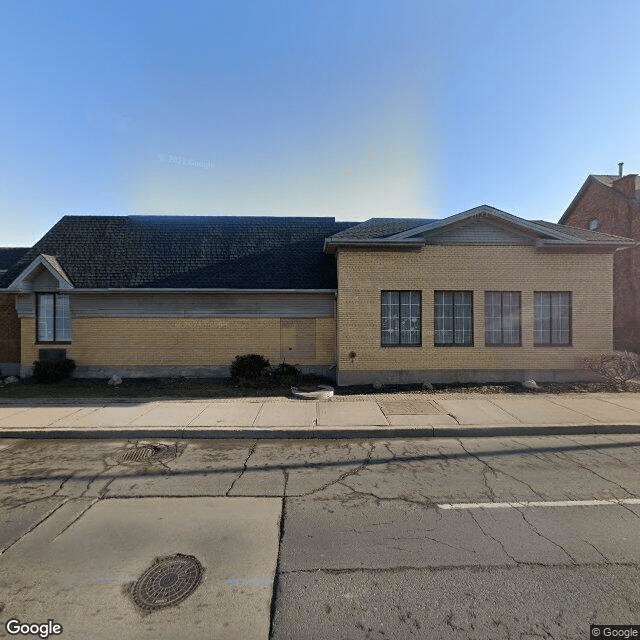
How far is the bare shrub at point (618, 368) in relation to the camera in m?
10.5

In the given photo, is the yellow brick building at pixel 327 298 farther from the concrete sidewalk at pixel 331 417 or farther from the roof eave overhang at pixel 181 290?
the concrete sidewalk at pixel 331 417

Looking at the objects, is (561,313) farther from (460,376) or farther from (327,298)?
(327,298)

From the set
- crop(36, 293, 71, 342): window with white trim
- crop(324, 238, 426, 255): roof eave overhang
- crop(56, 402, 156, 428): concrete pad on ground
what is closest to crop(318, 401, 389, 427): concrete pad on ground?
crop(56, 402, 156, 428): concrete pad on ground

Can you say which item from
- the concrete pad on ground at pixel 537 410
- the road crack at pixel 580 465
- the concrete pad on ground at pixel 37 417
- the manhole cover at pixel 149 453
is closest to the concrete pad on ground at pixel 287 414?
the manhole cover at pixel 149 453

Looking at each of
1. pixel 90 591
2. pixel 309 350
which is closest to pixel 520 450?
pixel 90 591

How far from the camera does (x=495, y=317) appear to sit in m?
12.0

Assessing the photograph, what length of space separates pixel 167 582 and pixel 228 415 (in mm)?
5016

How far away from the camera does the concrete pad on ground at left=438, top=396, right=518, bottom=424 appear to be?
24.2 ft

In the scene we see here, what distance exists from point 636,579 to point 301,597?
2.73 m

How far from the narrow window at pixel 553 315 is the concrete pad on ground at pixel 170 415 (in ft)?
36.3

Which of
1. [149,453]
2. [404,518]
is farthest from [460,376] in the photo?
[149,453]

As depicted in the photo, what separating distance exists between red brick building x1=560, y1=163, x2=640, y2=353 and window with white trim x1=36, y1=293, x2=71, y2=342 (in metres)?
23.6

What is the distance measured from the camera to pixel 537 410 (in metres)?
8.15

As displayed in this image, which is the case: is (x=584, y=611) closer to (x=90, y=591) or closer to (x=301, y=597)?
(x=301, y=597)
